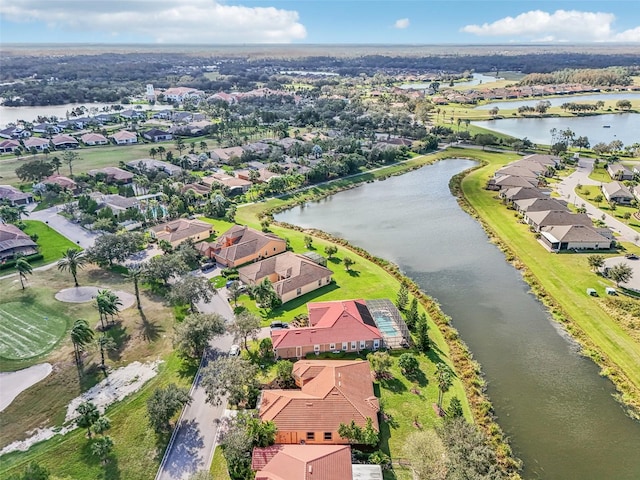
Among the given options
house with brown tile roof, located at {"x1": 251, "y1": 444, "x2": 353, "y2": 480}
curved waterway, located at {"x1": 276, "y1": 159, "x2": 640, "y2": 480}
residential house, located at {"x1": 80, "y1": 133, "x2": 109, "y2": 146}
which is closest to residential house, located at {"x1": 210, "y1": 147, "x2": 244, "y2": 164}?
curved waterway, located at {"x1": 276, "y1": 159, "x2": 640, "y2": 480}

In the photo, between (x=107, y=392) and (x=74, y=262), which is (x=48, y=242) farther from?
(x=107, y=392)

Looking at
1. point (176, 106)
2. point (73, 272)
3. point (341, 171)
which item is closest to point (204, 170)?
point (341, 171)

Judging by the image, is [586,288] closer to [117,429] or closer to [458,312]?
[458,312]

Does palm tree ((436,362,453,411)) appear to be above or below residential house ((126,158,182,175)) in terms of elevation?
below

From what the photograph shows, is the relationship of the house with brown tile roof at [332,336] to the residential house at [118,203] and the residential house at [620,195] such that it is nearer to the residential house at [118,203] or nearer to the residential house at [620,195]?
the residential house at [118,203]

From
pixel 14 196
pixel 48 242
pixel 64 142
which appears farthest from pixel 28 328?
pixel 64 142

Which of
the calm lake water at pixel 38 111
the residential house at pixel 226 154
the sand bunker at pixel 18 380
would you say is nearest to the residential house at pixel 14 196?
the residential house at pixel 226 154

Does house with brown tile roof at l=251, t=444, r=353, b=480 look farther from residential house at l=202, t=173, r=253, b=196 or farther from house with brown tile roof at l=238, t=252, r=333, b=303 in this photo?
residential house at l=202, t=173, r=253, b=196
